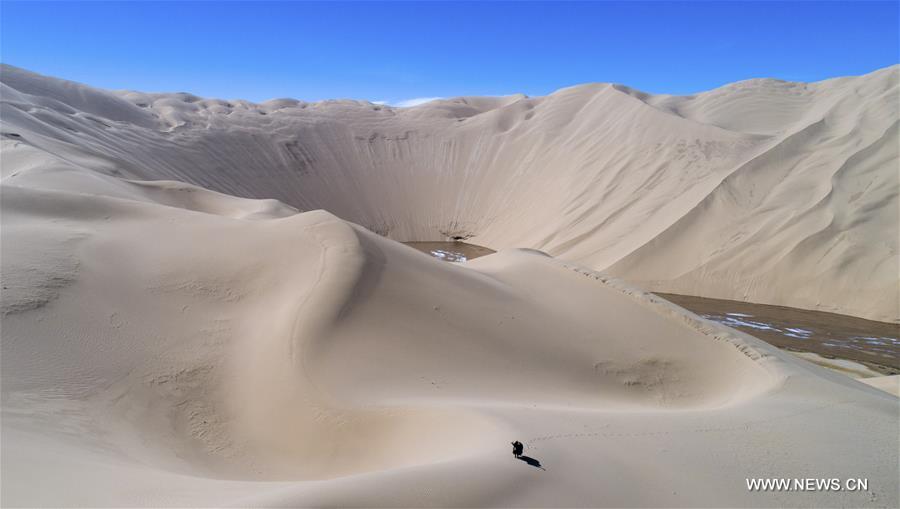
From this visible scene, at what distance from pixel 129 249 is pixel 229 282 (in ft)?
4.92

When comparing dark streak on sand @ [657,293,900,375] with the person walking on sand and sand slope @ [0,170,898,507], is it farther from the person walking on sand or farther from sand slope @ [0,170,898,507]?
the person walking on sand

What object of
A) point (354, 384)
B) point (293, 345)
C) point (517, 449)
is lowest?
point (354, 384)

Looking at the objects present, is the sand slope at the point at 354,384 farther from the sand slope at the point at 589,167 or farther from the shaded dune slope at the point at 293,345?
the sand slope at the point at 589,167

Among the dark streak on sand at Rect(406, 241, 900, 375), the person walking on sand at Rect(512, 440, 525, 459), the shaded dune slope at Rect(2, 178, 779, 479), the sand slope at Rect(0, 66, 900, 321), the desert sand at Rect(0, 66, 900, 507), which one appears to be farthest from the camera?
the sand slope at Rect(0, 66, 900, 321)

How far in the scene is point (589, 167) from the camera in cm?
2292

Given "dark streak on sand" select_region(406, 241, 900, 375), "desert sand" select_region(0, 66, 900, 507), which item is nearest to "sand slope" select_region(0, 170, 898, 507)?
"desert sand" select_region(0, 66, 900, 507)

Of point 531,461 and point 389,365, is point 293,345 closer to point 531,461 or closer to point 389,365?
point 389,365

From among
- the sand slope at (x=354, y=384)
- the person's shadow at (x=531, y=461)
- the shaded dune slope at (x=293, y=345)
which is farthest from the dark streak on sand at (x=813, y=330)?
the person's shadow at (x=531, y=461)

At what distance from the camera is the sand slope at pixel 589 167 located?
14109 millimetres

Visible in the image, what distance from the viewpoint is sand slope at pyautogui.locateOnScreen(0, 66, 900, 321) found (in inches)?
555

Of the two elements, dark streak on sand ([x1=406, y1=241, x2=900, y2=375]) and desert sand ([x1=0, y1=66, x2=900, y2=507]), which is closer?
desert sand ([x1=0, y1=66, x2=900, y2=507])

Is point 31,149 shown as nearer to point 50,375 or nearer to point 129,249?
point 129,249

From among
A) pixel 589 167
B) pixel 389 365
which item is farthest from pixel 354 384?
pixel 589 167

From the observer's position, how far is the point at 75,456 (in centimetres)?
305
